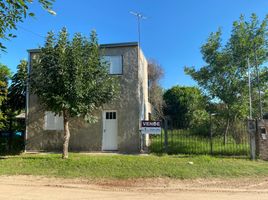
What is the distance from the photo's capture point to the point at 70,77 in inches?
536

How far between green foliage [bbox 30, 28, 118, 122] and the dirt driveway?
3717 mm

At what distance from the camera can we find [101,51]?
16.0 metres

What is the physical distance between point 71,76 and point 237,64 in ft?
31.2

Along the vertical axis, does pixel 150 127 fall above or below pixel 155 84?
below

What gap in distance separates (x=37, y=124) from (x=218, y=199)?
1246cm

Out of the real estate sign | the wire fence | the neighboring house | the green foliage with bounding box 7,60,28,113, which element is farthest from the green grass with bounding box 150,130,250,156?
the green foliage with bounding box 7,60,28,113

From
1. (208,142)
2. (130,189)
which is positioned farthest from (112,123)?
(130,189)

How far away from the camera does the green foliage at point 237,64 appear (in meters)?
17.2

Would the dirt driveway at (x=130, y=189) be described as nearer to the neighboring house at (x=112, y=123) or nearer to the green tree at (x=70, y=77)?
the green tree at (x=70, y=77)

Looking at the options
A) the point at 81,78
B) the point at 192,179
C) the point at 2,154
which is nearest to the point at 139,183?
the point at 192,179

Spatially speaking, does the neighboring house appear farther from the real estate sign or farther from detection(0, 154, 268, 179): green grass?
detection(0, 154, 268, 179): green grass

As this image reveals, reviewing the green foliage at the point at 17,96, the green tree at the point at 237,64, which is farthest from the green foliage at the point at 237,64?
the green foliage at the point at 17,96

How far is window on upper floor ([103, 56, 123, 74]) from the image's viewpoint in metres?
17.4

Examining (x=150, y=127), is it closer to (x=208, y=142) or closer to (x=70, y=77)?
(x=208, y=142)
